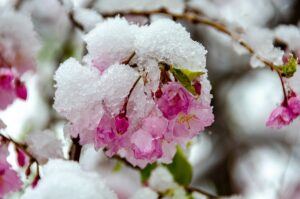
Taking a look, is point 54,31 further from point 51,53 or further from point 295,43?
point 295,43

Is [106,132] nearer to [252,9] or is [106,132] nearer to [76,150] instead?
[76,150]

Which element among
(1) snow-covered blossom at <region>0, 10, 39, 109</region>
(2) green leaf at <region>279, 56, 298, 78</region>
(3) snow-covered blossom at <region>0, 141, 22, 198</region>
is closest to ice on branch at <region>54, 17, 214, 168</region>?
(2) green leaf at <region>279, 56, 298, 78</region>

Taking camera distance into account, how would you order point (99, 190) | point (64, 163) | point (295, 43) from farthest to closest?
point (295, 43) < point (64, 163) < point (99, 190)

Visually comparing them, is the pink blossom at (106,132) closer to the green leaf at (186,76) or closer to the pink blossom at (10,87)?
the green leaf at (186,76)

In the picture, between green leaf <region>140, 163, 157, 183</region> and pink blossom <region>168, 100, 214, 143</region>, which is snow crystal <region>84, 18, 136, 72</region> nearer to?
pink blossom <region>168, 100, 214, 143</region>

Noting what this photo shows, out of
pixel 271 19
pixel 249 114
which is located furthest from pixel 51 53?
pixel 249 114

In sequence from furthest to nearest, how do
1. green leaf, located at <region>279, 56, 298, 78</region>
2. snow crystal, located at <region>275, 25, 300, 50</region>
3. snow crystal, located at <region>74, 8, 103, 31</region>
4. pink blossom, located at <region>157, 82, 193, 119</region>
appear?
snow crystal, located at <region>275, 25, 300, 50</region>, snow crystal, located at <region>74, 8, 103, 31</region>, green leaf, located at <region>279, 56, 298, 78</region>, pink blossom, located at <region>157, 82, 193, 119</region>

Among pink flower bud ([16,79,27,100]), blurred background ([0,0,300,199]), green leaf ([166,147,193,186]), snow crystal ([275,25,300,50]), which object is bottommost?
blurred background ([0,0,300,199])
